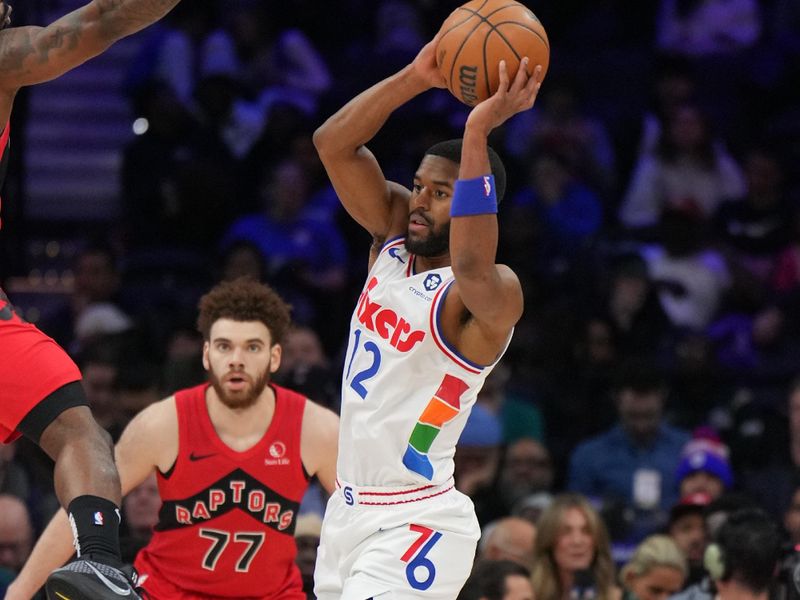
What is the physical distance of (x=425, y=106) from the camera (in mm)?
13312

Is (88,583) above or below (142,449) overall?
below

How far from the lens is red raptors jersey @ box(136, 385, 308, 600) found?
261 inches

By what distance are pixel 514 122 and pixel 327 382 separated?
12.4 ft

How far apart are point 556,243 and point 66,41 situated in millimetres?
7264

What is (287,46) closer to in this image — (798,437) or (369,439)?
(798,437)

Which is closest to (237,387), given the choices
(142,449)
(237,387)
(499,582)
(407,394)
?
(237,387)

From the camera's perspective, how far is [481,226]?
18.4 feet

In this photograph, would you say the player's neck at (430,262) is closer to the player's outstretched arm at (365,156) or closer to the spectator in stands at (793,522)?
the player's outstretched arm at (365,156)

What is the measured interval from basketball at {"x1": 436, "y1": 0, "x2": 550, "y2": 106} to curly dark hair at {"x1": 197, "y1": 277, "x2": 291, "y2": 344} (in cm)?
145

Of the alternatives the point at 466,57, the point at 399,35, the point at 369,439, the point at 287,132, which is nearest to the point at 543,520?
the point at 369,439

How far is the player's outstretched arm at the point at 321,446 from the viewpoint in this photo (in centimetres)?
676

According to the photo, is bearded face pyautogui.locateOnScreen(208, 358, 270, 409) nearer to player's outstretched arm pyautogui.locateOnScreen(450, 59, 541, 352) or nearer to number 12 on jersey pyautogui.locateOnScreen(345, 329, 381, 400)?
number 12 on jersey pyautogui.locateOnScreen(345, 329, 381, 400)

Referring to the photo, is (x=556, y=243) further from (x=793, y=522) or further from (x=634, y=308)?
(x=793, y=522)

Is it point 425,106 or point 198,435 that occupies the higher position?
point 425,106
